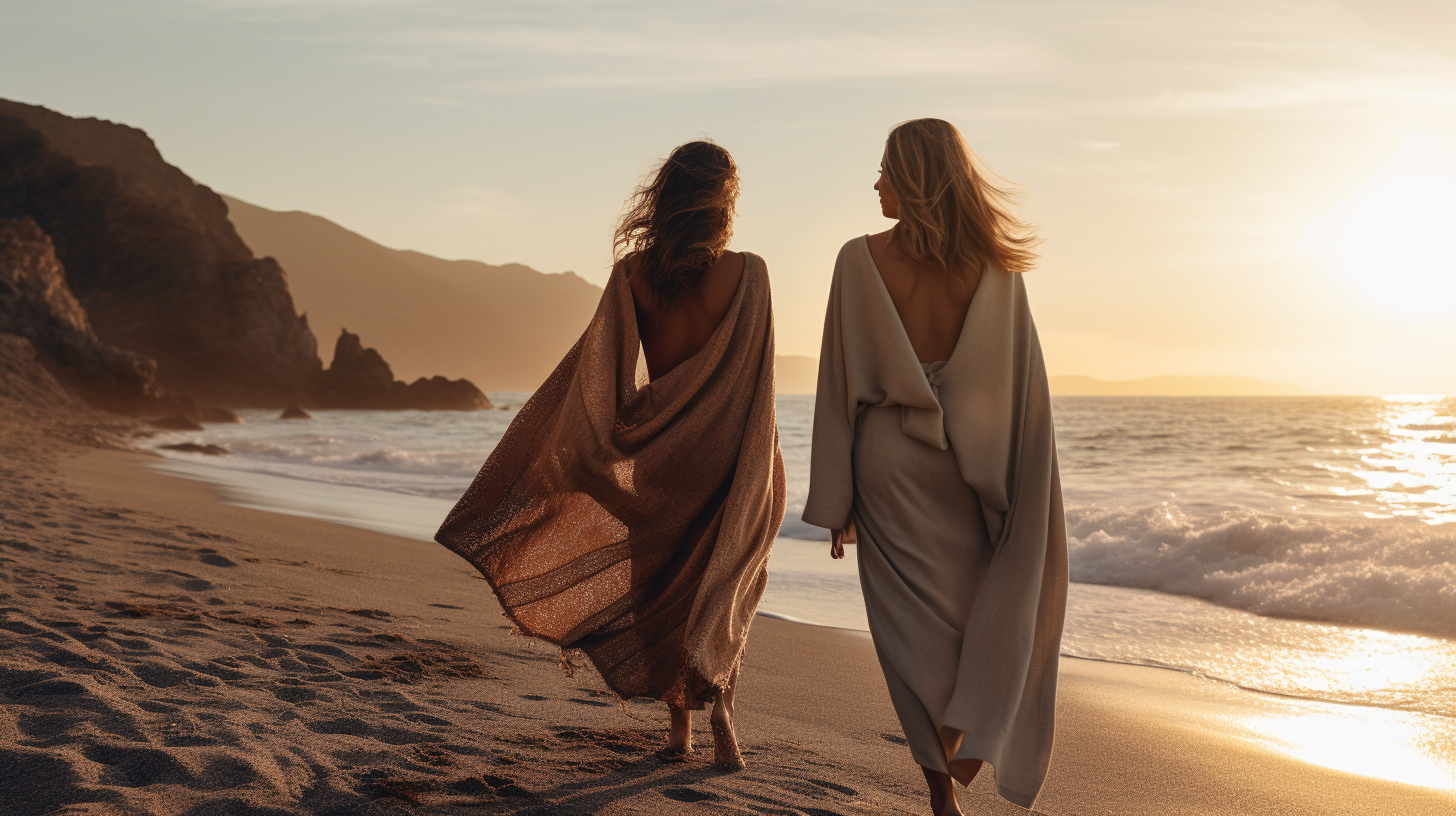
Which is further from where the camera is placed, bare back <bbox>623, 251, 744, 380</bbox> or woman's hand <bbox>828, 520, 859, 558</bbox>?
bare back <bbox>623, 251, 744, 380</bbox>

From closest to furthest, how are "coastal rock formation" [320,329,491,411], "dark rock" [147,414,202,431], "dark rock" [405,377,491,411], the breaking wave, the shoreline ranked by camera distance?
the shoreline → the breaking wave → "dark rock" [147,414,202,431] → "coastal rock formation" [320,329,491,411] → "dark rock" [405,377,491,411]

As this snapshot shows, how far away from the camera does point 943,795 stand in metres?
2.55

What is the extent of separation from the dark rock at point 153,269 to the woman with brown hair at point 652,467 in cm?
6102

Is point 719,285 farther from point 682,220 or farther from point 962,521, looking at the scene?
point 962,521

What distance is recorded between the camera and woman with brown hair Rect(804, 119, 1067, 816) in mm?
2547

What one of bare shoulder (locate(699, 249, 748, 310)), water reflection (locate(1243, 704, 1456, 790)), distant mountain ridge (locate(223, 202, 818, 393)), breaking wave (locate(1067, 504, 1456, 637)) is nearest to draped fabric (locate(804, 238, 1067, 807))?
bare shoulder (locate(699, 249, 748, 310))

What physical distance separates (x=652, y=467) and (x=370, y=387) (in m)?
64.4

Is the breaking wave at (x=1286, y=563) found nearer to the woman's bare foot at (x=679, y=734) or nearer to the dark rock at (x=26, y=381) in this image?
the woman's bare foot at (x=679, y=734)

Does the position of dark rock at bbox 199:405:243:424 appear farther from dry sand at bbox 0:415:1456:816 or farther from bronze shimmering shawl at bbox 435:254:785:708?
bronze shimmering shawl at bbox 435:254:785:708

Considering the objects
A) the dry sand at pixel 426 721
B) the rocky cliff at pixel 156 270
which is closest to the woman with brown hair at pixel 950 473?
the dry sand at pixel 426 721

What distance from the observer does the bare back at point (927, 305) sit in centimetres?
272

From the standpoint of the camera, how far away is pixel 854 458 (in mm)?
2799

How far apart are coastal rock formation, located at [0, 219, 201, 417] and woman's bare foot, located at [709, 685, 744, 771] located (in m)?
35.1

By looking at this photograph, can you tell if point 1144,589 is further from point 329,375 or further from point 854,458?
point 329,375
